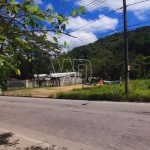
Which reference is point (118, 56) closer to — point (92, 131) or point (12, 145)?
point (92, 131)

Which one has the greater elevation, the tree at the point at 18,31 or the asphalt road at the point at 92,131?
the tree at the point at 18,31

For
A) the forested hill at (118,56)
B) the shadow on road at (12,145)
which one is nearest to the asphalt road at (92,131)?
the shadow on road at (12,145)

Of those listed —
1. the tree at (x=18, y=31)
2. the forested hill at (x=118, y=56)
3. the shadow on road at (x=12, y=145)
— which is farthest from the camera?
the forested hill at (x=118, y=56)

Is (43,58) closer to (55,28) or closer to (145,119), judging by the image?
(145,119)

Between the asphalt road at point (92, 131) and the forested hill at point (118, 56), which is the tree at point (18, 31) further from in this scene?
the forested hill at point (118, 56)

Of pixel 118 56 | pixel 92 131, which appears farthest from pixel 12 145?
pixel 118 56

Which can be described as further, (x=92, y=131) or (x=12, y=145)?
(x=92, y=131)

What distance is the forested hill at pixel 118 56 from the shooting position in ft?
190

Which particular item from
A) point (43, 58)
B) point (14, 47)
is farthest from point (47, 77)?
point (14, 47)

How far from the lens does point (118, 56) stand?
71.1 m


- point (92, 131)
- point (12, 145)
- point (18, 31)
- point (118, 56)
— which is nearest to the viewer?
point (18, 31)

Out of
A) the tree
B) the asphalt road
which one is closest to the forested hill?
the asphalt road

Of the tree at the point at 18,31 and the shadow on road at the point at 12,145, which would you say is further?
the shadow on road at the point at 12,145

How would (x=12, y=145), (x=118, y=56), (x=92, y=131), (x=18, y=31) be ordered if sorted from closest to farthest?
(x=18, y=31) < (x=12, y=145) < (x=92, y=131) < (x=118, y=56)
